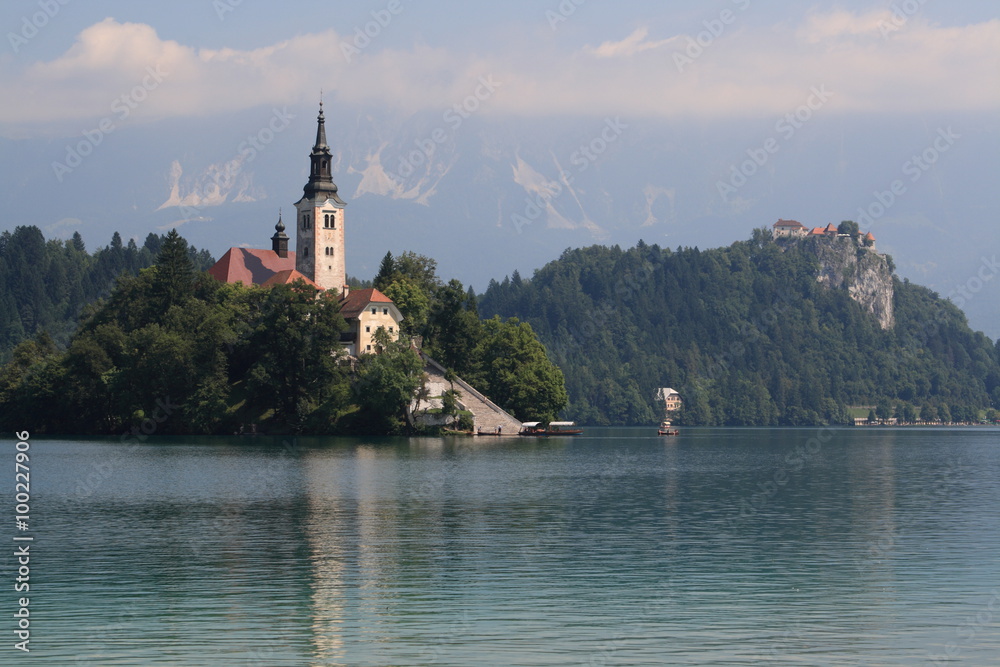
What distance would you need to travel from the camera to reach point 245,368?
128750mm

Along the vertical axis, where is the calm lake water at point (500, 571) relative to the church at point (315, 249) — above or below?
below

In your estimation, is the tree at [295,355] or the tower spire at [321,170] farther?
the tower spire at [321,170]

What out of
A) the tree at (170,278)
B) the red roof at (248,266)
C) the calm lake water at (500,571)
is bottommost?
the calm lake water at (500,571)

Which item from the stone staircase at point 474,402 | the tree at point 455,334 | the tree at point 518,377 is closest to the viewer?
the stone staircase at point 474,402

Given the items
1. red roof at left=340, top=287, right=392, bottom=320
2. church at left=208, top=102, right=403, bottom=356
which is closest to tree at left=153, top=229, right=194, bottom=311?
church at left=208, top=102, right=403, bottom=356

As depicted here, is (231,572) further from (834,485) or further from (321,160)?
(321,160)

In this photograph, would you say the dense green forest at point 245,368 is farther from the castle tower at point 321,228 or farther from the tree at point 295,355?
the castle tower at point 321,228

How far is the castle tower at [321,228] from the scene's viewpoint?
505ft

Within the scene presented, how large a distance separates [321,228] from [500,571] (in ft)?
410

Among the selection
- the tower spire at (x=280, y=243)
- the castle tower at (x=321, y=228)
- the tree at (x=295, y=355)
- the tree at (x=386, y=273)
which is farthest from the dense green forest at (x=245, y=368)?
the tower spire at (x=280, y=243)

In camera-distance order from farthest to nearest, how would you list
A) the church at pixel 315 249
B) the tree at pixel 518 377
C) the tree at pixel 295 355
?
the church at pixel 315 249 → the tree at pixel 518 377 → the tree at pixel 295 355

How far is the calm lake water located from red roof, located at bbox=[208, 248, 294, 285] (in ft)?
291

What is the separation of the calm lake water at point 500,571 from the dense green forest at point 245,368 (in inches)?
2141

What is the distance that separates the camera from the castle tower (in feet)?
505
